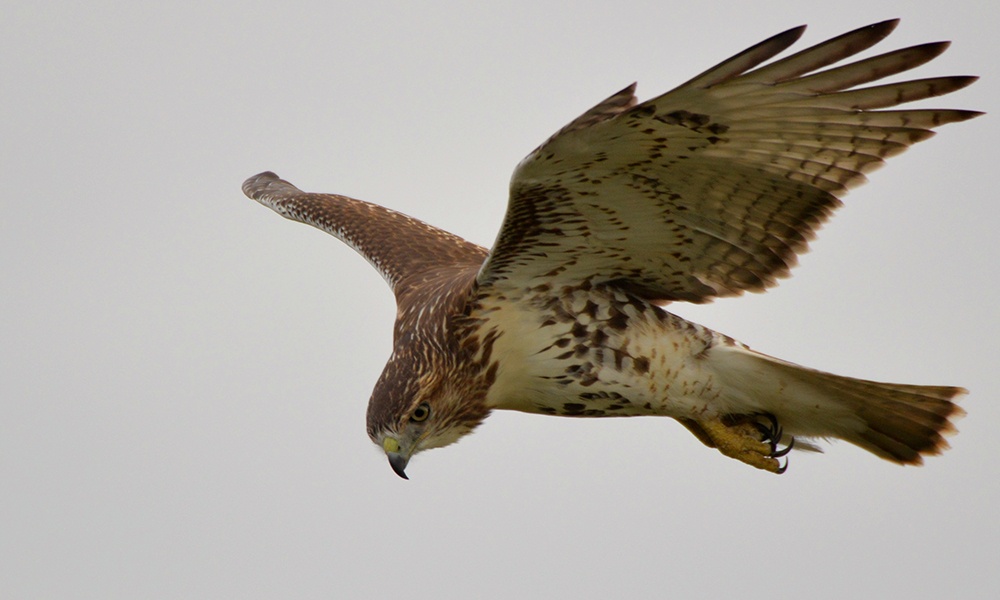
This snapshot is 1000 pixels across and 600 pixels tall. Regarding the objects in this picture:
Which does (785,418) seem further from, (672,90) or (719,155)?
(672,90)

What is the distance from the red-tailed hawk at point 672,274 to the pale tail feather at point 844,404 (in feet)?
0.03

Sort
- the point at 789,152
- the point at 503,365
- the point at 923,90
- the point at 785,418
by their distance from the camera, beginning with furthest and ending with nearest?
the point at 785,418
the point at 503,365
the point at 789,152
the point at 923,90

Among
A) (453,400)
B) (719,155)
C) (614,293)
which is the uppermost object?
(719,155)

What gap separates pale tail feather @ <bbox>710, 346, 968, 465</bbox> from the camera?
804 cm

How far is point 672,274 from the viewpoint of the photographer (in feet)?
26.5

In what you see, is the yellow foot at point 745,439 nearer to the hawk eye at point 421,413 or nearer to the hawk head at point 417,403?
the hawk head at point 417,403

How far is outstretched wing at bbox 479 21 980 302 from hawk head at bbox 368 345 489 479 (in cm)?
53

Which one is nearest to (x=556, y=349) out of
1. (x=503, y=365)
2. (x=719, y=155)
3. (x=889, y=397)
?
(x=503, y=365)

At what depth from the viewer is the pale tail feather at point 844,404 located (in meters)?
8.04

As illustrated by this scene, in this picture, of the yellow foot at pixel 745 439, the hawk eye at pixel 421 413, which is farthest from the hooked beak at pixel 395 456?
→ the yellow foot at pixel 745 439

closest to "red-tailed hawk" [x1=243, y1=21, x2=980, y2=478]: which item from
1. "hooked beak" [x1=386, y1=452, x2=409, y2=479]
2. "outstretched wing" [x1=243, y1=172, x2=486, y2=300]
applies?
"hooked beak" [x1=386, y1=452, x2=409, y2=479]

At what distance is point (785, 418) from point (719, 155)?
1.82 m

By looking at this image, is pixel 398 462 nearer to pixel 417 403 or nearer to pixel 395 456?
pixel 395 456

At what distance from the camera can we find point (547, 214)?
291 inches
